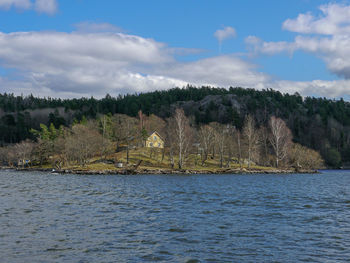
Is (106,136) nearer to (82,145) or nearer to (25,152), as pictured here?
(82,145)

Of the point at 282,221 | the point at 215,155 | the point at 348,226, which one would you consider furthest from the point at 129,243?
the point at 215,155

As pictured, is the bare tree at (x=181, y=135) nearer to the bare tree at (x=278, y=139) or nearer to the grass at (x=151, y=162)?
the grass at (x=151, y=162)

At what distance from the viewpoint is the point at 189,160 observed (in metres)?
122

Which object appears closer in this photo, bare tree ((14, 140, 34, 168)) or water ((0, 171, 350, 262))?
water ((0, 171, 350, 262))

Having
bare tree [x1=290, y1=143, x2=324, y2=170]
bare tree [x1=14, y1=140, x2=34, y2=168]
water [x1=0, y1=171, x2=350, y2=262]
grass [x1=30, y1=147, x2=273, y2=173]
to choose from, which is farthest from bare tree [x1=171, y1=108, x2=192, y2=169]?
bare tree [x1=14, y1=140, x2=34, y2=168]

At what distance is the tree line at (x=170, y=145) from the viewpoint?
4392 inches

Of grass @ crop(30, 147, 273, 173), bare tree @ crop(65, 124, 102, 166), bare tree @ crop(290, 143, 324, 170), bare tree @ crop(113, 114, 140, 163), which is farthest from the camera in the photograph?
bare tree @ crop(290, 143, 324, 170)

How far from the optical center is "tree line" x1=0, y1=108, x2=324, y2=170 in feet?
366

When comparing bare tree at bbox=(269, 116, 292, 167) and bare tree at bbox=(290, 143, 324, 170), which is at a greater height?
bare tree at bbox=(269, 116, 292, 167)

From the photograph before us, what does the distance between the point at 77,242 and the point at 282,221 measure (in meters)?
16.5

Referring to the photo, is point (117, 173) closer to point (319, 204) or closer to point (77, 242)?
point (319, 204)

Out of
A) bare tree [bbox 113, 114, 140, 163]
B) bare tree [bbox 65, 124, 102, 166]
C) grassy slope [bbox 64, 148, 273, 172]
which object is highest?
bare tree [bbox 113, 114, 140, 163]

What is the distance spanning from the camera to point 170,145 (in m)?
111

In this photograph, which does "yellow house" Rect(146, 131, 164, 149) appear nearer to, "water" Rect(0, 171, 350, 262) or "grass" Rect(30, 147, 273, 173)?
"grass" Rect(30, 147, 273, 173)
